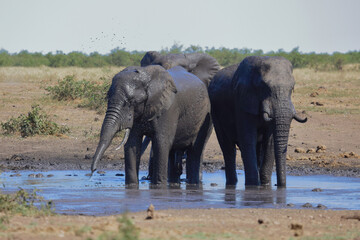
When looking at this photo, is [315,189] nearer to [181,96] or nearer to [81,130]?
[181,96]

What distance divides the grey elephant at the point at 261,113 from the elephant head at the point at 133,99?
114 centimetres

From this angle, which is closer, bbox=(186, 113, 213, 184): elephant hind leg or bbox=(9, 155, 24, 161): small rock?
bbox=(186, 113, 213, 184): elephant hind leg

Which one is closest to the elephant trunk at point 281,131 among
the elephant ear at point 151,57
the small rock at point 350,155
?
the elephant ear at point 151,57

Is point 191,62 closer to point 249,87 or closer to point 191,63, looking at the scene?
point 191,63

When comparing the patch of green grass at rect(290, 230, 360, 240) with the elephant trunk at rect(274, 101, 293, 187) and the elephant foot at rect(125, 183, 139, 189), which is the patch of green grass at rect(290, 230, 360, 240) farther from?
the elephant foot at rect(125, 183, 139, 189)

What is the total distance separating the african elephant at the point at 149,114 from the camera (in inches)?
456

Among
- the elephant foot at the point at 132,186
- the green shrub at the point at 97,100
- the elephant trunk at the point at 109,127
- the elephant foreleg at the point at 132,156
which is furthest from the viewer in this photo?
the green shrub at the point at 97,100

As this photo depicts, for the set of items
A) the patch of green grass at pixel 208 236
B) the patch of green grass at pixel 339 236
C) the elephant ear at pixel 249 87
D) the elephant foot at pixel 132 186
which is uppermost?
the elephant ear at pixel 249 87

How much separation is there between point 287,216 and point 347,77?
22.3m

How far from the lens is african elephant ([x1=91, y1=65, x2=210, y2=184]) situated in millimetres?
11594

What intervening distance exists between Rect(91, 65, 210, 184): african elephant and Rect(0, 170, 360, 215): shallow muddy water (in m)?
0.49

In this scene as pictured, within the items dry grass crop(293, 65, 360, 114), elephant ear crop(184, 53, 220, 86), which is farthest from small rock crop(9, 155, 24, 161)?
dry grass crop(293, 65, 360, 114)

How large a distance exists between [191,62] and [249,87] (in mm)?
3885

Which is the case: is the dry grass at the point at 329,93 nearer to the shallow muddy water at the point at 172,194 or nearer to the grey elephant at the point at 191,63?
the grey elephant at the point at 191,63
